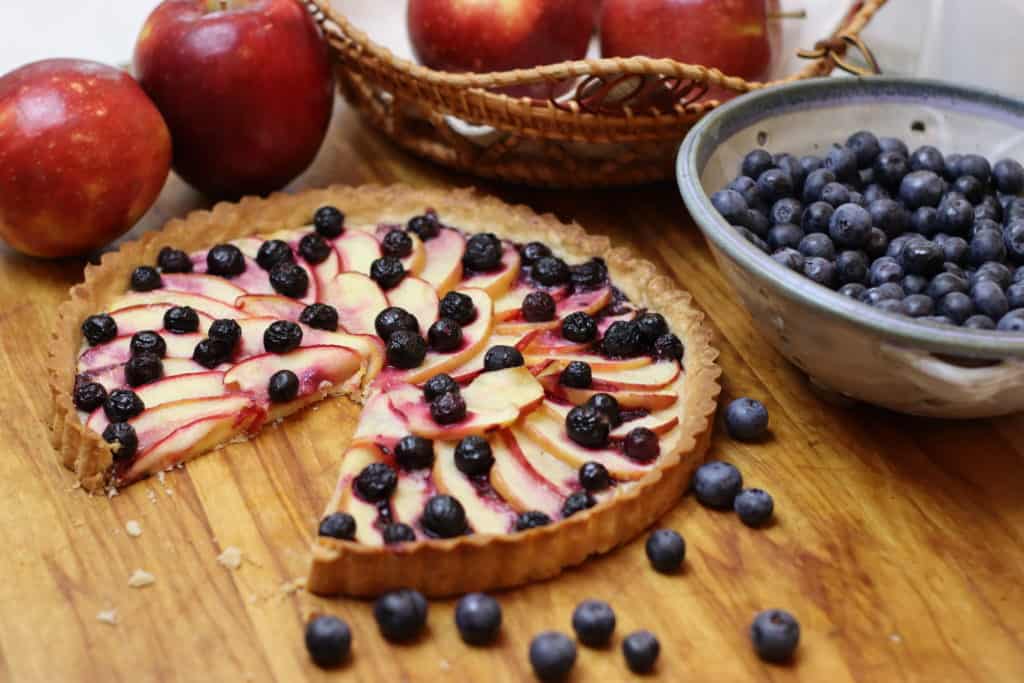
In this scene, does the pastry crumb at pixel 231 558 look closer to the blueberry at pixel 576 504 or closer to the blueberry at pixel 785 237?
the blueberry at pixel 576 504

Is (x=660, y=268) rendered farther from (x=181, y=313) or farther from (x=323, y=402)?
(x=181, y=313)

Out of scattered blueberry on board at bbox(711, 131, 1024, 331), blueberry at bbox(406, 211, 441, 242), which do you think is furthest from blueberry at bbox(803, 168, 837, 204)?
blueberry at bbox(406, 211, 441, 242)

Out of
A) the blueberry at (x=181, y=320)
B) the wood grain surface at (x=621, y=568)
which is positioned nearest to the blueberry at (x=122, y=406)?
the wood grain surface at (x=621, y=568)

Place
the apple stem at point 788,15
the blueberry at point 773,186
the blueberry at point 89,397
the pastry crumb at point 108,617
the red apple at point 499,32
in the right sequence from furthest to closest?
1. the apple stem at point 788,15
2. the red apple at point 499,32
3. the blueberry at point 773,186
4. the blueberry at point 89,397
5. the pastry crumb at point 108,617

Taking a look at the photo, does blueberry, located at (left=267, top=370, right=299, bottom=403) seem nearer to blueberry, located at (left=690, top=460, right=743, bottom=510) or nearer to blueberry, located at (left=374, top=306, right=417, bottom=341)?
blueberry, located at (left=374, top=306, right=417, bottom=341)

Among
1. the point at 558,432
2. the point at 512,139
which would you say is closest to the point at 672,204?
the point at 512,139

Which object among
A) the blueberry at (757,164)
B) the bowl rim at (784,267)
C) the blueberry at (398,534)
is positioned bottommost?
the blueberry at (398,534)
